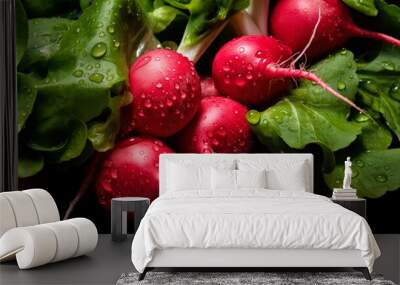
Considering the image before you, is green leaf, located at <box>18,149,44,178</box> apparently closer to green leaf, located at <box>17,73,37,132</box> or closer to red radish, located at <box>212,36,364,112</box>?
green leaf, located at <box>17,73,37,132</box>

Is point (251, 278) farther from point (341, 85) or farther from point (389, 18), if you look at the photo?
point (389, 18)

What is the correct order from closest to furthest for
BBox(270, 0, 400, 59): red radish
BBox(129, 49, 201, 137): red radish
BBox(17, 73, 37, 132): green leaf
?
BBox(129, 49, 201, 137): red radish < BBox(270, 0, 400, 59): red radish < BBox(17, 73, 37, 132): green leaf

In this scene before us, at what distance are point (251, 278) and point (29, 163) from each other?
1981 mm

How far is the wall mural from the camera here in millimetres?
4645

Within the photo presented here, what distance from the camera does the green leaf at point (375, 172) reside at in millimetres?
4773

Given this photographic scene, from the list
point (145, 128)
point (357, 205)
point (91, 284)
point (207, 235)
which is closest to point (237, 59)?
point (145, 128)

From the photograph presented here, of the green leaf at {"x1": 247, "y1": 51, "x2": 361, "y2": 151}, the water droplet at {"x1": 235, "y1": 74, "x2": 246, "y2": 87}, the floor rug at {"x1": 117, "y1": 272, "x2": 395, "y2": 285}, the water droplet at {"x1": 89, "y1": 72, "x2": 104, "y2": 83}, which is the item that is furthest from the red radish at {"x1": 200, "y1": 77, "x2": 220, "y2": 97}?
the floor rug at {"x1": 117, "y1": 272, "x2": 395, "y2": 285}

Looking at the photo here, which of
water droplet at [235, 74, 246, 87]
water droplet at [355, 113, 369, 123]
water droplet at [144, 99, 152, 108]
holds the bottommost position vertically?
water droplet at [355, 113, 369, 123]

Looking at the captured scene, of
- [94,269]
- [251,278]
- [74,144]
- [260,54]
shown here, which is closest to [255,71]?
[260,54]

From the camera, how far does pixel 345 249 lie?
3596mm

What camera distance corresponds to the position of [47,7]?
4.86 meters

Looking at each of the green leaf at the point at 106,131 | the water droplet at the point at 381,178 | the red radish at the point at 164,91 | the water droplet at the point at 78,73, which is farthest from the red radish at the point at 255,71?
the water droplet at the point at 78,73

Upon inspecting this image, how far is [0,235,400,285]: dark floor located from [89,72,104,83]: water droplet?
3.60 feet

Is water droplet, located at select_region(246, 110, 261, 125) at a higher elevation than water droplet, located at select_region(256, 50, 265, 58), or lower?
lower
